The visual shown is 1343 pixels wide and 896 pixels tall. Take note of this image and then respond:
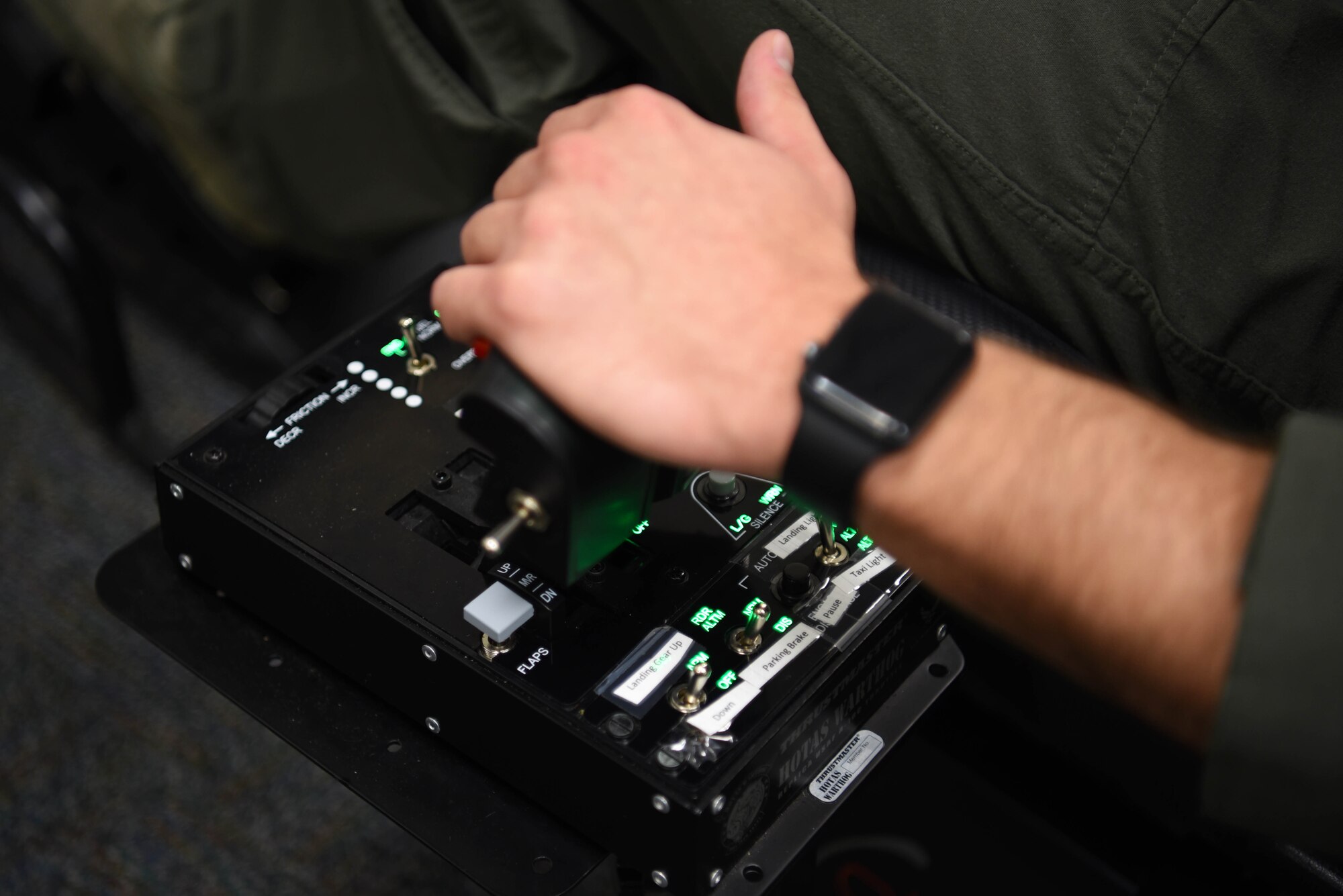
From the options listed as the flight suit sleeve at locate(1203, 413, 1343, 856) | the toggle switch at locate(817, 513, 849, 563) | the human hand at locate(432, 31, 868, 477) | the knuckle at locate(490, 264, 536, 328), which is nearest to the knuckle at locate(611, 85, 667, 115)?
the human hand at locate(432, 31, 868, 477)

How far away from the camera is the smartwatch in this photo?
583 millimetres

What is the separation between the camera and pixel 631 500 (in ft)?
2.20

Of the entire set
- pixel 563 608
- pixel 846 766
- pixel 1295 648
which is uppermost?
pixel 1295 648

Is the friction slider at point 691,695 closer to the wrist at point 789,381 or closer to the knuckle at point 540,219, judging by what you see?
the wrist at point 789,381

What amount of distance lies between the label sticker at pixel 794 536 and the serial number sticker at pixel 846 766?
0.12 m

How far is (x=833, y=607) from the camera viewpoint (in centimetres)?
72

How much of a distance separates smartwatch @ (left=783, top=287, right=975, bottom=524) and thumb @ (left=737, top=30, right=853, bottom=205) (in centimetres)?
13

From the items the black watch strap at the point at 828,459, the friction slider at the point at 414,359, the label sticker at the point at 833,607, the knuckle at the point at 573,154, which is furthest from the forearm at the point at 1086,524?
the friction slider at the point at 414,359

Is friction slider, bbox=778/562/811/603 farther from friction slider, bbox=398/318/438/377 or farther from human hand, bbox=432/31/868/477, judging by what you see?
friction slider, bbox=398/318/438/377

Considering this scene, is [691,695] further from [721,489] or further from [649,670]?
[721,489]

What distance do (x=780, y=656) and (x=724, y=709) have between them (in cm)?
5

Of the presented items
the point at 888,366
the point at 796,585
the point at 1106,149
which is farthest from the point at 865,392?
the point at 1106,149

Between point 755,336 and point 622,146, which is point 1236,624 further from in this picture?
point 622,146

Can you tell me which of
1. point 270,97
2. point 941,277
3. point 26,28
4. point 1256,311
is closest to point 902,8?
point 941,277
